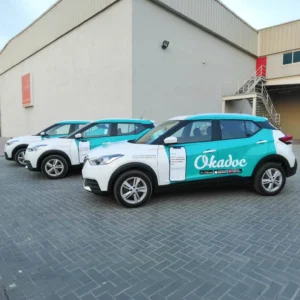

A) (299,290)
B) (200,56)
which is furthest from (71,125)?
(200,56)

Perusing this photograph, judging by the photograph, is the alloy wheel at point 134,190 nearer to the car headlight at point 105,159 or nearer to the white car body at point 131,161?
the white car body at point 131,161

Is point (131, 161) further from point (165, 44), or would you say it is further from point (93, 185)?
point (165, 44)

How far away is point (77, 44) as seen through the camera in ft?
53.5

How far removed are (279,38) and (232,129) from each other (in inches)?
835

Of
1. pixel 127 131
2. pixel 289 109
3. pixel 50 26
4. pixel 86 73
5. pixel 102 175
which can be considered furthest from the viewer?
pixel 289 109

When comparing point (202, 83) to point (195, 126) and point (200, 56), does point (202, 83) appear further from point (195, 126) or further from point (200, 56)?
point (195, 126)

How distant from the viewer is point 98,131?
23.6 feet

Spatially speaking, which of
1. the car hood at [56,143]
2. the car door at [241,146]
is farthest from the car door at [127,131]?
the car door at [241,146]

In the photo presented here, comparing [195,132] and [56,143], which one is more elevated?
[195,132]

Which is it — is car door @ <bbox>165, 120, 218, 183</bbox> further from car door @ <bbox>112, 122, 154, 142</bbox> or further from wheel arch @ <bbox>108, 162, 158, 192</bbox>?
car door @ <bbox>112, 122, 154, 142</bbox>

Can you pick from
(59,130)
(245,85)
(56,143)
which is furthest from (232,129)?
(245,85)

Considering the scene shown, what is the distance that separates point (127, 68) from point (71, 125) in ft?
17.7

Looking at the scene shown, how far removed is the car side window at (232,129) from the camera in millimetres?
4887

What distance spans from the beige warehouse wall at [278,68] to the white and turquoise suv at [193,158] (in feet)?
62.9
